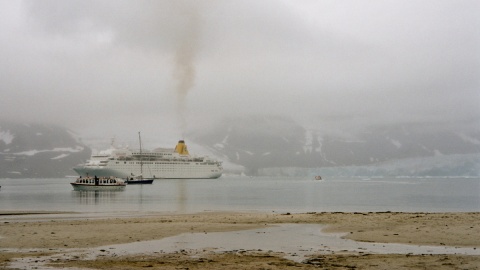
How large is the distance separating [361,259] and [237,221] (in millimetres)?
14823

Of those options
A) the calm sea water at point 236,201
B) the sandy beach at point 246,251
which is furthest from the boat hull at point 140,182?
the sandy beach at point 246,251

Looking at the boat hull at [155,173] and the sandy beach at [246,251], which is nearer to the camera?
the sandy beach at [246,251]

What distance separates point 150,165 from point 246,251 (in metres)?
166

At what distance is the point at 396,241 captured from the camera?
19.2m

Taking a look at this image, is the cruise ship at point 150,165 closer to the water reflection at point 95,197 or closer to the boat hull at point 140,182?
the boat hull at point 140,182

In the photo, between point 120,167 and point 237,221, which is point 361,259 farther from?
point 120,167

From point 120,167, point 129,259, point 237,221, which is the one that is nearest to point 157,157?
point 120,167

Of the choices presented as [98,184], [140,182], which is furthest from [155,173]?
[98,184]

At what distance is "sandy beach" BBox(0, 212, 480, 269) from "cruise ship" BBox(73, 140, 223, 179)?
446 feet

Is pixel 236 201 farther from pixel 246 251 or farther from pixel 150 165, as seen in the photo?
pixel 150 165

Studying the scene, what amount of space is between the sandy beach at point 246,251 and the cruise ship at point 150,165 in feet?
446

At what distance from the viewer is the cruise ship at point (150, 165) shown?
535ft

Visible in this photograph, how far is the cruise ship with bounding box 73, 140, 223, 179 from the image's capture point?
163 metres

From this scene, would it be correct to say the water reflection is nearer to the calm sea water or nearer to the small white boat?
the calm sea water
